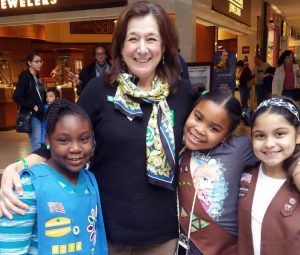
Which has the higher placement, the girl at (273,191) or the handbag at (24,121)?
the girl at (273,191)

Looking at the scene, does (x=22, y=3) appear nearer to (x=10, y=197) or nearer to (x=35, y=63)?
(x=35, y=63)

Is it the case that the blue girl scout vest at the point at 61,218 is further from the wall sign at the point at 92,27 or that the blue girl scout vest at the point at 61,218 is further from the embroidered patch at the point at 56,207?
the wall sign at the point at 92,27

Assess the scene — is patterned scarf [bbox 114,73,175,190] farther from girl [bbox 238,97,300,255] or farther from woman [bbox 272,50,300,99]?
woman [bbox 272,50,300,99]

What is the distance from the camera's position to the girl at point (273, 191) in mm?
1481

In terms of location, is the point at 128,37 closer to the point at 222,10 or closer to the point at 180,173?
the point at 180,173

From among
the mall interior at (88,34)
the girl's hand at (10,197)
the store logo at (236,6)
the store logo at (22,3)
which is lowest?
the girl's hand at (10,197)

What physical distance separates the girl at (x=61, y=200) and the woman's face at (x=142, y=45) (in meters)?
0.30

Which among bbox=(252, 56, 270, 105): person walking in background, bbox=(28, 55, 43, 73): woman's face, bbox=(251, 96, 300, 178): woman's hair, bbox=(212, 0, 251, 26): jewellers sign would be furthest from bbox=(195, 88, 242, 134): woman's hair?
bbox=(252, 56, 270, 105): person walking in background

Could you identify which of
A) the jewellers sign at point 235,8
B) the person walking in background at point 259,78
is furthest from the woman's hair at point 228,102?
the person walking in background at point 259,78

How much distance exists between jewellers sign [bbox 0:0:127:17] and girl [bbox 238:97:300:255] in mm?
5461

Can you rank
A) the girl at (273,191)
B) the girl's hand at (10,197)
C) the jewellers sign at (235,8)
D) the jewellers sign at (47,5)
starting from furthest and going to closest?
1. the jewellers sign at (235,8)
2. the jewellers sign at (47,5)
3. the girl at (273,191)
4. the girl's hand at (10,197)

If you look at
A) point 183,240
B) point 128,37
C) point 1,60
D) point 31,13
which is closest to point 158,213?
point 183,240

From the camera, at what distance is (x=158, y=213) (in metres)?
1.62

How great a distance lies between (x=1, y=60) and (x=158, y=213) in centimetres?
961
